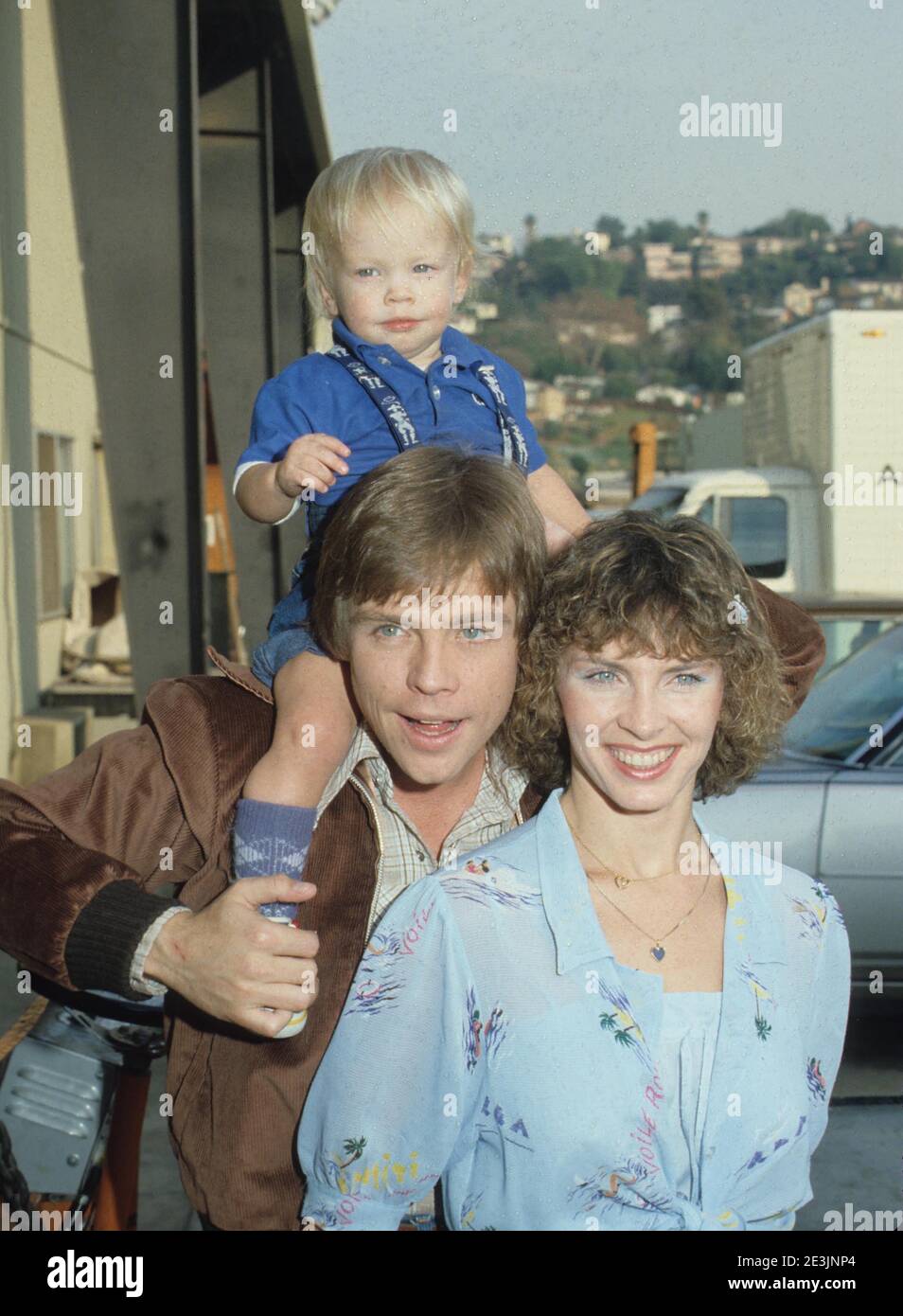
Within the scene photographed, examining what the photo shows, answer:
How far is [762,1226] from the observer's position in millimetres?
1882

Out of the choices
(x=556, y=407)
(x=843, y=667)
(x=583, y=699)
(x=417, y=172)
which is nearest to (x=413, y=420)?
(x=417, y=172)

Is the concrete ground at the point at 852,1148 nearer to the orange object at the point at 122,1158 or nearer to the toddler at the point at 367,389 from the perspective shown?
the orange object at the point at 122,1158

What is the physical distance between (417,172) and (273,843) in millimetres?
1128

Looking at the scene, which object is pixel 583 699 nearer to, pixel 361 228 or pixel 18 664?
pixel 361 228

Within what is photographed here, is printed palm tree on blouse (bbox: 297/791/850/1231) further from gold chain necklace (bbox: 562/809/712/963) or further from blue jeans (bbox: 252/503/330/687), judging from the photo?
blue jeans (bbox: 252/503/330/687)

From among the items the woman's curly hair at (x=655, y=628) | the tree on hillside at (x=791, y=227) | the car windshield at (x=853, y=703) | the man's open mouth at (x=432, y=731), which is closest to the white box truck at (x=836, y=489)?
the car windshield at (x=853, y=703)

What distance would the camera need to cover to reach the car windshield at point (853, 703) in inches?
206

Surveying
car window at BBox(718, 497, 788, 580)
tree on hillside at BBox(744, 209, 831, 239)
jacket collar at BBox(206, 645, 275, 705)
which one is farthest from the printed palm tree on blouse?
tree on hillside at BBox(744, 209, 831, 239)

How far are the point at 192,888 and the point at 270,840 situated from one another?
0.67 feet

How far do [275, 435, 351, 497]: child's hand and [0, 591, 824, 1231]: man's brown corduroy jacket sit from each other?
1.16 feet

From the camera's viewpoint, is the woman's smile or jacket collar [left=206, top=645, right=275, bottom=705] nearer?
the woman's smile

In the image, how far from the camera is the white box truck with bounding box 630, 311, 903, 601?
1068 centimetres

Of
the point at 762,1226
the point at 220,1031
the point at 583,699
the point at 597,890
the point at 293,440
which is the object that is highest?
the point at 293,440

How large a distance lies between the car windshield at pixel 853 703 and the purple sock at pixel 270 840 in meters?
3.38
